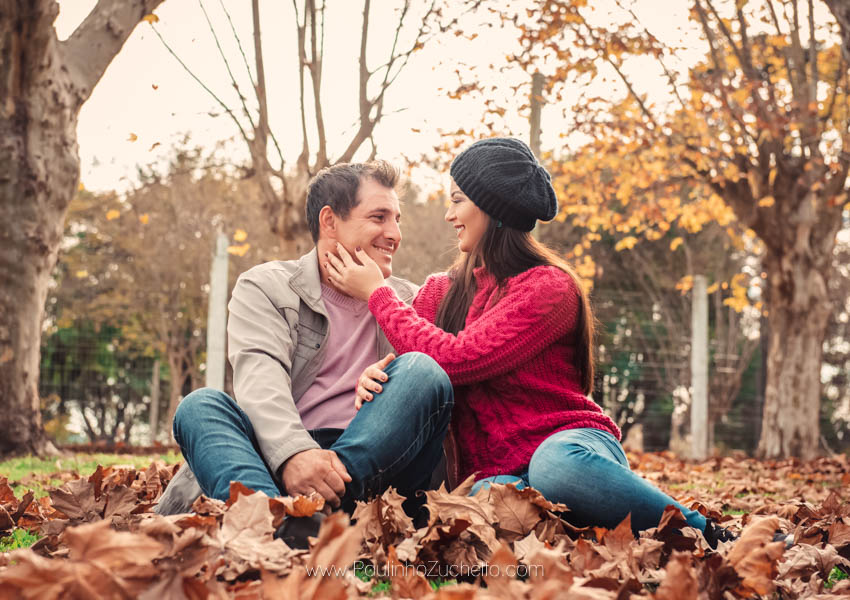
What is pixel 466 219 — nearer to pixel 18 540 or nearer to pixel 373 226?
pixel 373 226

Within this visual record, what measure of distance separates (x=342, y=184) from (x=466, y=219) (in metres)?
0.58

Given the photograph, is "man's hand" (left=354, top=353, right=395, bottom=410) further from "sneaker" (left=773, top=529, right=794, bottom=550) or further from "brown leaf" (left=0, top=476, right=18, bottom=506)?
"brown leaf" (left=0, top=476, right=18, bottom=506)

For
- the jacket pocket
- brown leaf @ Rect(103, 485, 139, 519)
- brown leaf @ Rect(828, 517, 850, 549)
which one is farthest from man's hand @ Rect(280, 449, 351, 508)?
brown leaf @ Rect(828, 517, 850, 549)

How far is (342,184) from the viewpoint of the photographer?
337 cm

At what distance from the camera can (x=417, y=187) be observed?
2000 centimetres

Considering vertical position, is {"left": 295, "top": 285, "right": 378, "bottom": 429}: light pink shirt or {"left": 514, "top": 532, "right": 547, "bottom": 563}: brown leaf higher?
{"left": 295, "top": 285, "right": 378, "bottom": 429}: light pink shirt

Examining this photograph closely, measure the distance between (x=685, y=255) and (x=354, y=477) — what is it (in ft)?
58.2

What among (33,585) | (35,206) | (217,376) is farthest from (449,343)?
(217,376)

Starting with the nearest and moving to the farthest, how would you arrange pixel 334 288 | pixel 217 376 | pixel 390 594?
1. pixel 390 594
2. pixel 334 288
3. pixel 217 376

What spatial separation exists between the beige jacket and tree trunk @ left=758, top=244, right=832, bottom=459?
8.47 m

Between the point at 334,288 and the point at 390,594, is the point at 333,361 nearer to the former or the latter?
the point at 334,288

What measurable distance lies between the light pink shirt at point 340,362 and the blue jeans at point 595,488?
0.78 metres

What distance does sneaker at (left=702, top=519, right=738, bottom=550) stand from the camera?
2320 millimetres

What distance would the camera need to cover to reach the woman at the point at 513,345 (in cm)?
248
